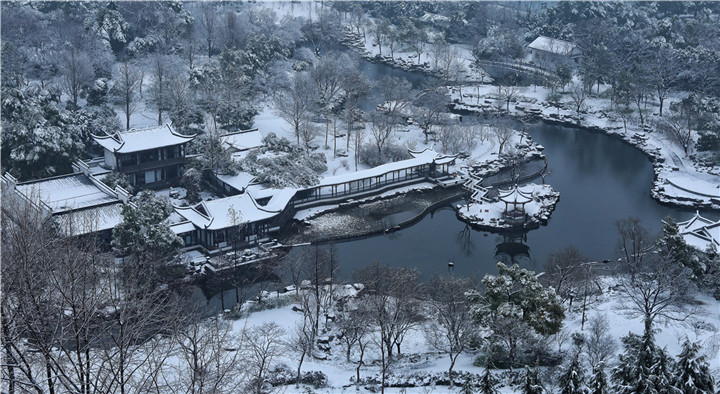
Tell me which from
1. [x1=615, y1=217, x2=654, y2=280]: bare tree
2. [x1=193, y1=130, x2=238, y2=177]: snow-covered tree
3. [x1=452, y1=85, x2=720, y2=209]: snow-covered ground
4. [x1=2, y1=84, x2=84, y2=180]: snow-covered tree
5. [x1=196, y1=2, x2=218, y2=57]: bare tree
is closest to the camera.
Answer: [x1=615, y1=217, x2=654, y2=280]: bare tree

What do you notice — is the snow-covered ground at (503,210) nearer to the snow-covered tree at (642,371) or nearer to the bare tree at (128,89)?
the snow-covered tree at (642,371)

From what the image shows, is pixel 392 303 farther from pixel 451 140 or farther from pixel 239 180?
pixel 451 140

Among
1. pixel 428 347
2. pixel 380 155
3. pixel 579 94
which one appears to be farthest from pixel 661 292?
pixel 579 94

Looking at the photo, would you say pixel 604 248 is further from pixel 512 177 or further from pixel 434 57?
pixel 434 57

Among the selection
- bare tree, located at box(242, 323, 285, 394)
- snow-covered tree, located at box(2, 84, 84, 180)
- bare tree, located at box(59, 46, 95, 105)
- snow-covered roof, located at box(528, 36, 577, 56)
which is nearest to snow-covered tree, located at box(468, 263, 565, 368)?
bare tree, located at box(242, 323, 285, 394)

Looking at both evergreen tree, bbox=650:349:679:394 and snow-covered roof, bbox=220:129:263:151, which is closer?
evergreen tree, bbox=650:349:679:394

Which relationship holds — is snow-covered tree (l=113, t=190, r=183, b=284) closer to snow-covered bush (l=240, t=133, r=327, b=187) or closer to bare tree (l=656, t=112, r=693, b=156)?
snow-covered bush (l=240, t=133, r=327, b=187)

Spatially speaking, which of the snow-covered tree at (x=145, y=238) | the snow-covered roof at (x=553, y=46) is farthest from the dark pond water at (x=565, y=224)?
the snow-covered roof at (x=553, y=46)
